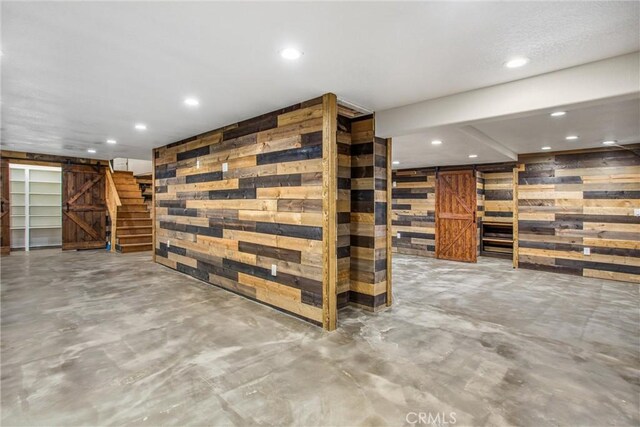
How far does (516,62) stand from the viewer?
2.39 metres

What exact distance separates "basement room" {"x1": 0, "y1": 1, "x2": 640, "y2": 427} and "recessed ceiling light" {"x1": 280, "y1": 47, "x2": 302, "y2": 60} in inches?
0.6

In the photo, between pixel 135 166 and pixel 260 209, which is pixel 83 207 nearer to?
pixel 135 166

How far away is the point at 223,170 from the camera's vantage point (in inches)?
178

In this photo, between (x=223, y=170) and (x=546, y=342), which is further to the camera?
(x=223, y=170)

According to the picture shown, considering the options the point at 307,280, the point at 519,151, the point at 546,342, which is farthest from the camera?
the point at 519,151

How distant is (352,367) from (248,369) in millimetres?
789

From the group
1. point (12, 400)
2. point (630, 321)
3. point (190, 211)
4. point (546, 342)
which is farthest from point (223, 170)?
point (630, 321)

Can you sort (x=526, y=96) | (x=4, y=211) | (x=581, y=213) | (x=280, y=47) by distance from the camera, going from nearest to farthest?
(x=280, y=47) < (x=526, y=96) < (x=581, y=213) < (x=4, y=211)

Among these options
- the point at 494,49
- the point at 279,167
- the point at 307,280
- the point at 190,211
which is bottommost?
the point at 307,280

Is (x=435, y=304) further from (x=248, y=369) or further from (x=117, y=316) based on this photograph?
(x=117, y=316)

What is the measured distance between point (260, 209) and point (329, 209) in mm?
1145

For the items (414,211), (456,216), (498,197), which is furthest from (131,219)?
(498,197)

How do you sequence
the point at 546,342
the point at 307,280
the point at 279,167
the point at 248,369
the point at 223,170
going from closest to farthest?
the point at 248,369 < the point at 546,342 < the point at 307,280 < the point at 279,167 < the point at 223,170

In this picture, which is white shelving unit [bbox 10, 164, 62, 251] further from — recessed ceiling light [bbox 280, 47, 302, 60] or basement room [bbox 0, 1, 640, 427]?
recessed ceiling light [bbox 280, 47, 302, 60]
